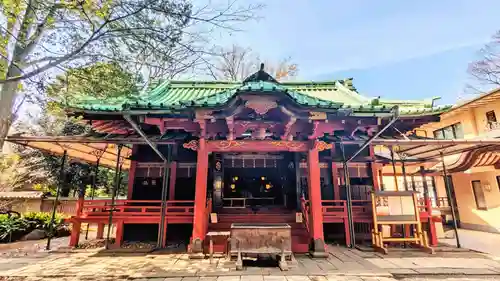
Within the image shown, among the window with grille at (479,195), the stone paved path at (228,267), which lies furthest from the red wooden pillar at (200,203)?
the window with grille at (479,195)

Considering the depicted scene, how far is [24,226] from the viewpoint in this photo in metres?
10.9

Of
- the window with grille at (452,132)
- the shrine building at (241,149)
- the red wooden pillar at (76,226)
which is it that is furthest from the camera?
the window with grille at (452,132)

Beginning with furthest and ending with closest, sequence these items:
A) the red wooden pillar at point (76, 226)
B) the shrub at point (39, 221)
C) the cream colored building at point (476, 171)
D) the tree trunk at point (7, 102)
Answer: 1. the cream colored building at point (476, 171)
2. the shrub at point (39, 221)
3. the red wooden pillar at point (76, 226)
4. the tree trunk at point (7, 102)

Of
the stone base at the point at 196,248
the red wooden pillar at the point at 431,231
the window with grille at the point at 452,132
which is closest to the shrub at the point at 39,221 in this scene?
the stone base at the point at 196,248

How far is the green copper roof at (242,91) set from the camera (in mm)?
6277

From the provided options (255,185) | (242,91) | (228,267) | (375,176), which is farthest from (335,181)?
(242,91)

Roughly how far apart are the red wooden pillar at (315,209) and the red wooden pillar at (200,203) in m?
3.10

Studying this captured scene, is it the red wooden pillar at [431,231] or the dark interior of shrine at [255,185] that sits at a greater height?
the dark interior of shrine at [255,185]

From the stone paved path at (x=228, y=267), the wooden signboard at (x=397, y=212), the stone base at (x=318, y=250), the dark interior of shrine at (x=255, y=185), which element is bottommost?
the stone paved path at (x=228, y=267)

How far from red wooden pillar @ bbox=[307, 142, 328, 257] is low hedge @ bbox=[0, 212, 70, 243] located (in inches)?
389

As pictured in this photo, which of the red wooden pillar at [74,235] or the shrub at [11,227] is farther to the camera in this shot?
the shrub at [11,227]

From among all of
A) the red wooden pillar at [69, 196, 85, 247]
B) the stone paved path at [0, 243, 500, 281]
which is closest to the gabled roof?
the red wooden pillar at [69, 196, 85, 247]

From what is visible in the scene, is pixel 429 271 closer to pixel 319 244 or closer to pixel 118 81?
pixel 319 244

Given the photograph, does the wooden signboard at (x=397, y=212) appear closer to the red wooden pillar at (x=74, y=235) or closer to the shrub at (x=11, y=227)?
the red wooden pillar at (x=74, y=235)
